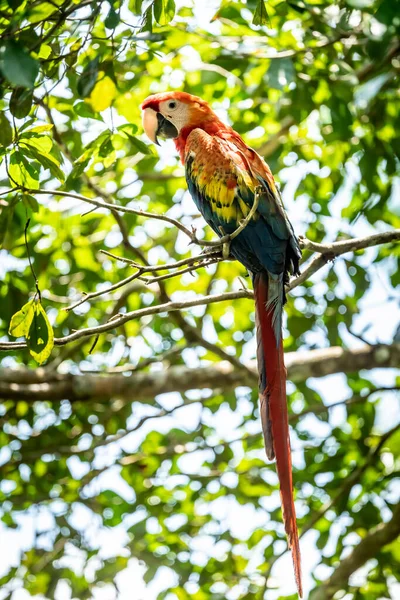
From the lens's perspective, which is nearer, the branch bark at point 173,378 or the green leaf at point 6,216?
the green leaf at point 6,216

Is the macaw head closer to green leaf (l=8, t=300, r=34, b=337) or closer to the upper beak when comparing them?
the upper beak

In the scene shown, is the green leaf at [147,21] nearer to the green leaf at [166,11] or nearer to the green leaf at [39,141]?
the green leaf at [166,11]

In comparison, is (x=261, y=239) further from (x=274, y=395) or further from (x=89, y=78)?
(x=89, y=78)

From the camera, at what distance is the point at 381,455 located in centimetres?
375

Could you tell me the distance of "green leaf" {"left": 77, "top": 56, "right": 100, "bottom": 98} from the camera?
191 cm

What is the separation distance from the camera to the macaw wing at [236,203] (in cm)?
233

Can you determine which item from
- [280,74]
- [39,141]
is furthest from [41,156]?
[280,74]

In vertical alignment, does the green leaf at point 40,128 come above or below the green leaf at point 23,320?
above

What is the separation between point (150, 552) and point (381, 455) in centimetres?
126

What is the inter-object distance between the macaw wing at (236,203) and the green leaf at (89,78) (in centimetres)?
64

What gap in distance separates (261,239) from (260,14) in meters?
0.68

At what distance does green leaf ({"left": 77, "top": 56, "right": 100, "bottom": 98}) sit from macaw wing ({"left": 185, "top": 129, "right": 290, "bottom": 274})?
2.09 feet

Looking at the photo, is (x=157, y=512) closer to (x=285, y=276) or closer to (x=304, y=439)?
(x=304, y=439)

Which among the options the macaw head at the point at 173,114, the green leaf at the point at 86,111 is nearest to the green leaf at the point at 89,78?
the green leaf at the point at 86,111
